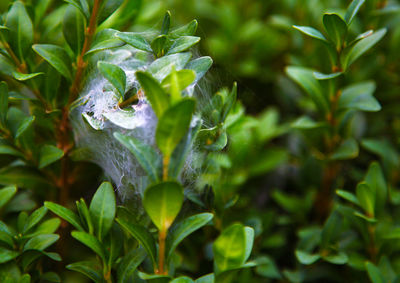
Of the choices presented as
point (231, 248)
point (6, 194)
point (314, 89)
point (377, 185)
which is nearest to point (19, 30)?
point (6, 194)

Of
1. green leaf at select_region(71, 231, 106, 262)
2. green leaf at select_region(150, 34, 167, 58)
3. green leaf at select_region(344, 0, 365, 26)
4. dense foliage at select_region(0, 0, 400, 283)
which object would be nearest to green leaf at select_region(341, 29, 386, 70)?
dense foliage at select_region(0, 0, 400, 283)

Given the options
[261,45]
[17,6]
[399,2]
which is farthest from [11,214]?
[399,2]

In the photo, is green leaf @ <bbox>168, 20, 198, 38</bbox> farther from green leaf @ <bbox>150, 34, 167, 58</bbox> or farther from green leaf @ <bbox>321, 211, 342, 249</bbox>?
green leaf @ <bbox>321, 211, 342, 249</bbox>

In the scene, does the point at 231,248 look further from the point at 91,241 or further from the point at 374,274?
the point at 374,274

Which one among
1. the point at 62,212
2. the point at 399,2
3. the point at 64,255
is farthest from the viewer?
the point at 399,2

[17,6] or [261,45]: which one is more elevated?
[17,6]

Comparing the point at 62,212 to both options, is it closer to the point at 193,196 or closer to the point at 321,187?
the point at 193,196

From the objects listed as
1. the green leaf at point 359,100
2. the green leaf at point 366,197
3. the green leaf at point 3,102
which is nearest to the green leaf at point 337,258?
the green leaf at point 366,197

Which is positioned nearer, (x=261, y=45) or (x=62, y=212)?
(x=62, y=212)
